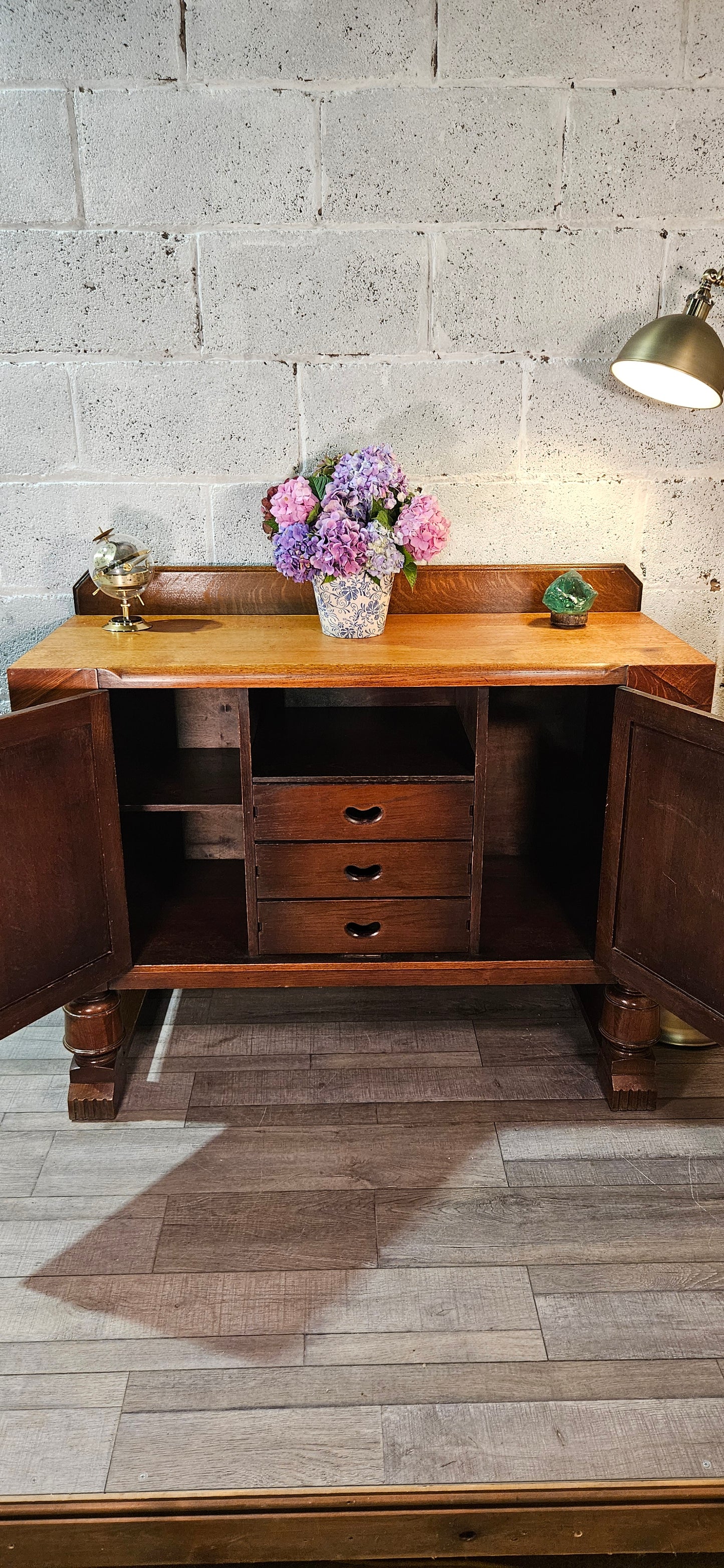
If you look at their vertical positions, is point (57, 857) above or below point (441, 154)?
below

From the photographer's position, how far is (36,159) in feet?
6.95

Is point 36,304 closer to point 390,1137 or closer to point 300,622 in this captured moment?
point 300,622

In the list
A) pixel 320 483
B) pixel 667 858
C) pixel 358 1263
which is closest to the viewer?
pixel 358 1263

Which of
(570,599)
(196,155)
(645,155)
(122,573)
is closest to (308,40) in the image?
(196,155)

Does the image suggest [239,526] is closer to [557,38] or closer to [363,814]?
[363,814]

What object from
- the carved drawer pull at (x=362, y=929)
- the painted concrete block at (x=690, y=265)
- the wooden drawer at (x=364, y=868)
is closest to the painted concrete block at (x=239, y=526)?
the wooden drawer at (x=364, y=868)

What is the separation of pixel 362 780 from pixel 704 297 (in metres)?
1.14

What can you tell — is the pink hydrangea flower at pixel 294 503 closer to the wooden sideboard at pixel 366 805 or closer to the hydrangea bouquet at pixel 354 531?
the hydrangea bouquet at pixel 354 531

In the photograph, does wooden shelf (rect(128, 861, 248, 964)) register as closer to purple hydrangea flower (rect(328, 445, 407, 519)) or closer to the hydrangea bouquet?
the hydrangea bouquet

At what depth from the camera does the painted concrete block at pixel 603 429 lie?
2268 millimetres

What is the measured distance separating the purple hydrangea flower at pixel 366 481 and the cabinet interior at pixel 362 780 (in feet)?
1.32

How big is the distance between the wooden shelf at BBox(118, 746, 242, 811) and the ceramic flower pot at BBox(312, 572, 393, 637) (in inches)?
14.1

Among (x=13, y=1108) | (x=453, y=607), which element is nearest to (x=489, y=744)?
(x=453, y=607)

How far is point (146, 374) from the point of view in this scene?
2.24m
